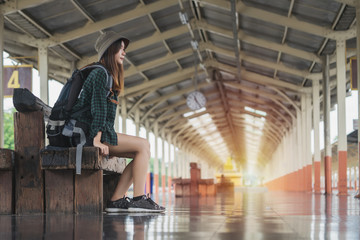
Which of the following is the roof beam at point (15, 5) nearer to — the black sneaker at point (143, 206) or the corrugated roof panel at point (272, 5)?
the corrugated roof panel at point (272, 5)

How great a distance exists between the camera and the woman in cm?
438

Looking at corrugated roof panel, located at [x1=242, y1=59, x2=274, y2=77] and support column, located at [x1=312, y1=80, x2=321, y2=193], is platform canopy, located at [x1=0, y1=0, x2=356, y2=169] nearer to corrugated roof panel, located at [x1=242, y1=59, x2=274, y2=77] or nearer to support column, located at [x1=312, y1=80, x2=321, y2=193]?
corrugated roof panel, located at [x1=242, y1=59, x2=274, y2=77]

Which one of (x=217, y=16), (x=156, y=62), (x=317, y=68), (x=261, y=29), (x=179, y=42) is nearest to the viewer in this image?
(x=261, y=29)

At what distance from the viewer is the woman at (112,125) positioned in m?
4.38

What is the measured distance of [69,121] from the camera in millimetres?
4430

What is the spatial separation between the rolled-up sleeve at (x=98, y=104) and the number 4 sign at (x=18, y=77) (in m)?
10.3

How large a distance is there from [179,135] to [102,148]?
37.5 meters

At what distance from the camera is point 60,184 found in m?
4.66

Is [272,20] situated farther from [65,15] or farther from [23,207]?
[23,207]

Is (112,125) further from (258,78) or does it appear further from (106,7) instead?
(258,78)

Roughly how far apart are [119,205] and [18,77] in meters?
10.4

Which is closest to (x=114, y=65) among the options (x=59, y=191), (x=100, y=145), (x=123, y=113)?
(x=100, y=145)

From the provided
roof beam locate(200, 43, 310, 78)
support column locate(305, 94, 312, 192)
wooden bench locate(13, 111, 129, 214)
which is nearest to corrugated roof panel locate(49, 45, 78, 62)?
roof beam locate(200, 43, 310, 78)

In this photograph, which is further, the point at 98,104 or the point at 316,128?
the point at 316,128
